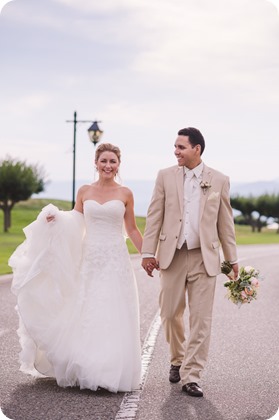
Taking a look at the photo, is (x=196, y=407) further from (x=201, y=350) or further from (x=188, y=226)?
(x=188, y=226)

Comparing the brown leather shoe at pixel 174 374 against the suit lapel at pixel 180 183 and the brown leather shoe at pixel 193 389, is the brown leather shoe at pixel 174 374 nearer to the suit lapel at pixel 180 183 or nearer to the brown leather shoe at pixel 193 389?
the brown leather shoe at pixel 193 389

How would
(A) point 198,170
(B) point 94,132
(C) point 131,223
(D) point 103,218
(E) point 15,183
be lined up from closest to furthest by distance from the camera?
1. (A) point 198,170
2. (D) point 103,218
3. (C) point 131,223
4. (B) point 94,132
5. (E) point 15,183

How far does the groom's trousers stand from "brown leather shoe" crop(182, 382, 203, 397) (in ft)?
0.79

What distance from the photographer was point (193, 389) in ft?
21.4

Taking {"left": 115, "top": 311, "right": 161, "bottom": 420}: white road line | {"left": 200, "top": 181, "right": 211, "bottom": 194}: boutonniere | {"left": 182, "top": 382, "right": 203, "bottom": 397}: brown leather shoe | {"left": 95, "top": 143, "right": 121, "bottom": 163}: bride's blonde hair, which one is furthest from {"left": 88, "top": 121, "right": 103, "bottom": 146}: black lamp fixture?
{"left": 182, "top": 382, "right": 203, "bottom": 397}: brown leather shoe

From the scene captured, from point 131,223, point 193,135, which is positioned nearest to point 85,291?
point 131,223

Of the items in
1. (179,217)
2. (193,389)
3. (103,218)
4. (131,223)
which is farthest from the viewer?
(131,223)

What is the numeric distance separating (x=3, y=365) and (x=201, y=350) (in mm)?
2080

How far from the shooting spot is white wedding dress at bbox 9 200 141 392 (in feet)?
22.3

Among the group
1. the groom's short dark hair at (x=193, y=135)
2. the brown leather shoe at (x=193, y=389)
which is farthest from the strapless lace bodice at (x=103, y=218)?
the brown leather shoe at (x=193, y=389)

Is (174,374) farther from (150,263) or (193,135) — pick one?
(193,135)

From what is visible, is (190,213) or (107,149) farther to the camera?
(107,149)

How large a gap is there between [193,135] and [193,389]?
7.38 feet

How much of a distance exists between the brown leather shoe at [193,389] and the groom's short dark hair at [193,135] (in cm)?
214
